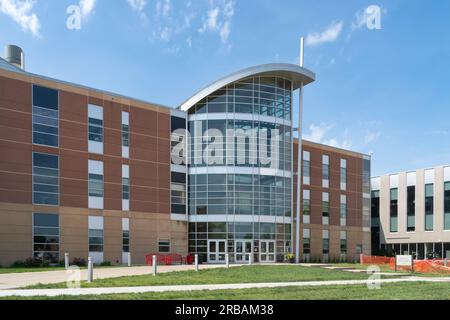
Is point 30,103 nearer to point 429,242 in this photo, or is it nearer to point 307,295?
point 307,295

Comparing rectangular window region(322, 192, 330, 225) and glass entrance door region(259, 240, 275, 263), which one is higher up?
rectangular window region(322, 192, 330, 225)

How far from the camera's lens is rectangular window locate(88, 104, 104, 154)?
3622 centimetres

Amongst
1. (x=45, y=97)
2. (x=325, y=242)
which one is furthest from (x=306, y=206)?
(x=45, y=97)

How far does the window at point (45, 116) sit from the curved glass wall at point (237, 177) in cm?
1191

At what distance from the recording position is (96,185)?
119 feet

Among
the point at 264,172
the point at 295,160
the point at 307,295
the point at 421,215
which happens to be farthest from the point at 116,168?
the point at 421,215

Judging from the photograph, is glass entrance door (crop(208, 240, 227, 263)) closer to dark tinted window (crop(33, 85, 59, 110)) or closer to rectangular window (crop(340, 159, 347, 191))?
dark tinted window (crop(33, 85, 59, 110))

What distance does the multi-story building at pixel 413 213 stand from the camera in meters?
53.7

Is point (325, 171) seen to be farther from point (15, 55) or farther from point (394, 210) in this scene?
point (15, 55)

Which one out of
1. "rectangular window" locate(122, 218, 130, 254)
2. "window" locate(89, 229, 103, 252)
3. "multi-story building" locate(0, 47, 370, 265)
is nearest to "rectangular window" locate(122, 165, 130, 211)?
"multi-story building" locate(0, 47, 370, 265)

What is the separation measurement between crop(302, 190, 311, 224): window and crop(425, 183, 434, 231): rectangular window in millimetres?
16096

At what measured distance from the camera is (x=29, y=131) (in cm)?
3297

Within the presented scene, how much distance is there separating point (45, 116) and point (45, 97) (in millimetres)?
1395

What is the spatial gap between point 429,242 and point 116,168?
3797 cm
